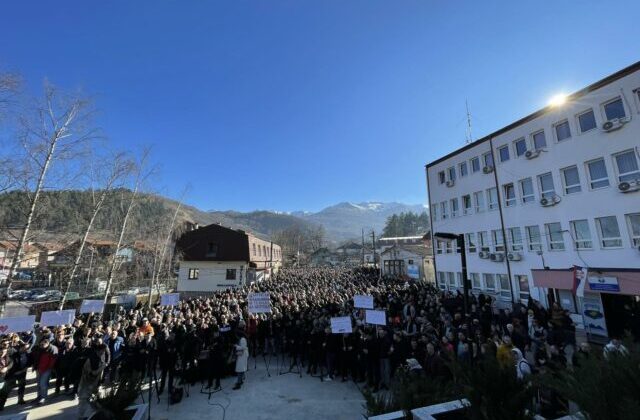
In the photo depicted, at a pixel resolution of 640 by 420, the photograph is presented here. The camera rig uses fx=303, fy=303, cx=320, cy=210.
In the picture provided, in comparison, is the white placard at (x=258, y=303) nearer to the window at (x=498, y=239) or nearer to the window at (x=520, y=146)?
the window at (x=498, y=239)

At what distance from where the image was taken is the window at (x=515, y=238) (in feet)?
67.6

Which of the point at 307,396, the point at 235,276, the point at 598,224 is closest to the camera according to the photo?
the point at 307,396

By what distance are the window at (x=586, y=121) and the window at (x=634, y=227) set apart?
17.2 feet

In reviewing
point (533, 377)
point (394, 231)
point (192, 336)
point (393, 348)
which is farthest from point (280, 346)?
point (394, 231)

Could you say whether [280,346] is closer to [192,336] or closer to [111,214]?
[192,336]

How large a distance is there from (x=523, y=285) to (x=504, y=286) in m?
1.54

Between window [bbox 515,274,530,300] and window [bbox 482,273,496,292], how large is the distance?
2.11 metres

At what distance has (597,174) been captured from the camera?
54.5ft

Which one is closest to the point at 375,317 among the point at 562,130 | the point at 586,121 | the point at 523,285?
the point at 523,285

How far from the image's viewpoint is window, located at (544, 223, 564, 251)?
1805cm

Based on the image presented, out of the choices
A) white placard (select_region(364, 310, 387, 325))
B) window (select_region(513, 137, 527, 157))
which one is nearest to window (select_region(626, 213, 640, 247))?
window (select_region(513, 137, 527, 157))

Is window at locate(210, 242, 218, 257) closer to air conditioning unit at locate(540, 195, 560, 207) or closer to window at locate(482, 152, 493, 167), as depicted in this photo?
window at locate(482, 152, 493, 167)

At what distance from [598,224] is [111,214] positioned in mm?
27760

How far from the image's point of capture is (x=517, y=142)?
21.5 meters
